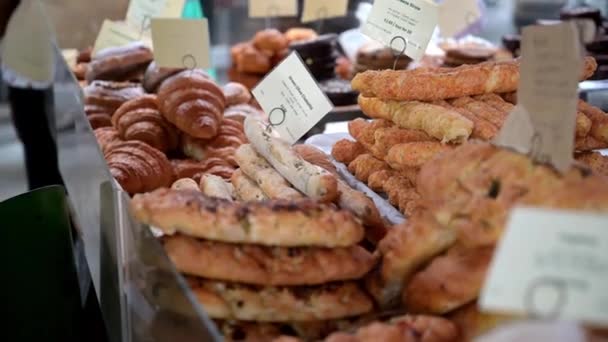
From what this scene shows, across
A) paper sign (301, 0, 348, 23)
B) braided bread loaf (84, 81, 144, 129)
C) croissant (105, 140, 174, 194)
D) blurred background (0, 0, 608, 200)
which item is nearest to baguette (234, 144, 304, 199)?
croissant (105, 140, 174, 194)

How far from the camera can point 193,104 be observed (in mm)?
2453

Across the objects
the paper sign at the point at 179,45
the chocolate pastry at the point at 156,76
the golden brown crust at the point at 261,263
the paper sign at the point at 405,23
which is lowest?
the chocolate pastry at the point at 156,76

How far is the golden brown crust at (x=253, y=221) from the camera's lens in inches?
47.9

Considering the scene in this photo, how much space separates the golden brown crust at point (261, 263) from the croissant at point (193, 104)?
1.19 meters

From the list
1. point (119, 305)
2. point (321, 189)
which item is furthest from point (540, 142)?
point (119, 305)

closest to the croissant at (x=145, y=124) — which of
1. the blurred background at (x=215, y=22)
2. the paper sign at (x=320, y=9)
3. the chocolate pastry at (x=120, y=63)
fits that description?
the chocolate pastry at (x=120, y=63)

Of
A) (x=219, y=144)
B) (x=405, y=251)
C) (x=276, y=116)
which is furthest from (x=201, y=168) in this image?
(x=405, y=251)

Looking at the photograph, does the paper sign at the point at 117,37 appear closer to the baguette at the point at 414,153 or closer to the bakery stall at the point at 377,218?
the bakery stall at the point at 377,218

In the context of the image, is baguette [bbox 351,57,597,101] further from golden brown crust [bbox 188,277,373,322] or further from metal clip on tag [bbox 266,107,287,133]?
golden brown crust [bbox 188,277,373,322]

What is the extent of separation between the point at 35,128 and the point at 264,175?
2944mm

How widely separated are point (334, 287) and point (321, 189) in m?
0.33

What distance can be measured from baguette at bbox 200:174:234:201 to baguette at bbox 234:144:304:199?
0.20ft

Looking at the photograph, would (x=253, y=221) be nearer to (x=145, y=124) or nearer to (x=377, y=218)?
(x=377, y=218)

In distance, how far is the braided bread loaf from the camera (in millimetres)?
2697
